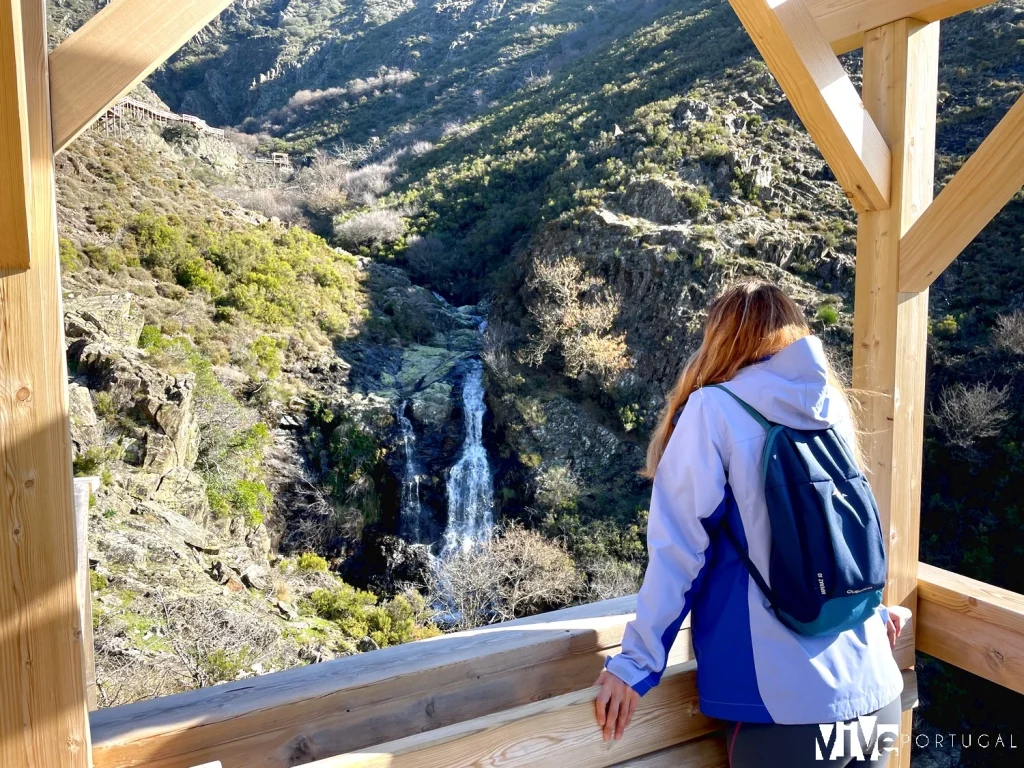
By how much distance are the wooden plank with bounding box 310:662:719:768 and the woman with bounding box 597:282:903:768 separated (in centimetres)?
7

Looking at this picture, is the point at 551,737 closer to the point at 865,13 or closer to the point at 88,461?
the point at 865,13

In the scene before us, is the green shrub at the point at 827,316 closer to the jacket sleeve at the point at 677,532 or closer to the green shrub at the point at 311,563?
the green shrub at the point at 311,563

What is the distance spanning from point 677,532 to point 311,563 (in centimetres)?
1135

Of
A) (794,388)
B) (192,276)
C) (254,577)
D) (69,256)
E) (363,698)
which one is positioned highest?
(69,256)

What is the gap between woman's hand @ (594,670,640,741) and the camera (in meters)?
1.11

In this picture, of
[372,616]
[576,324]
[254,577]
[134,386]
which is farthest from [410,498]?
[134,386]

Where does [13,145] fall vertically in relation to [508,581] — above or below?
above

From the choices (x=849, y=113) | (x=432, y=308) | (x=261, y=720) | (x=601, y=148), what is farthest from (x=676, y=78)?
(x=261, y=720)

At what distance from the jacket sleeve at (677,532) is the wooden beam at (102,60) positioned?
3.01ft

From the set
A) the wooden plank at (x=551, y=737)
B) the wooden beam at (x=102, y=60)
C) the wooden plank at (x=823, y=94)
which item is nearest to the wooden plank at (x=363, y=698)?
the wooden plank at (x=551, y=737)

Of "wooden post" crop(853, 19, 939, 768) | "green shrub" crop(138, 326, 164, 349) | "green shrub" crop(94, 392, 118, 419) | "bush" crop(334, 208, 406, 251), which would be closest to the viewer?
"wooden post" crop(853, 19, 939, 768)

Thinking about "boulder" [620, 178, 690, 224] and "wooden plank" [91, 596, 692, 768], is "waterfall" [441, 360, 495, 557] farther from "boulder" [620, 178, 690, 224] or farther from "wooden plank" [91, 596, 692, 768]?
"wooden plank" [91, 596, 692, 768]

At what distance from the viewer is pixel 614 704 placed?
1.12m

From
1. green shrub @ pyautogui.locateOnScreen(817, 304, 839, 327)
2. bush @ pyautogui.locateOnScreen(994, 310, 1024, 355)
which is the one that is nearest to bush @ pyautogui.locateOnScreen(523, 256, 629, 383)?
green shrub @ pyautogui.locateOnScreen(817, 304, 839, 327)
